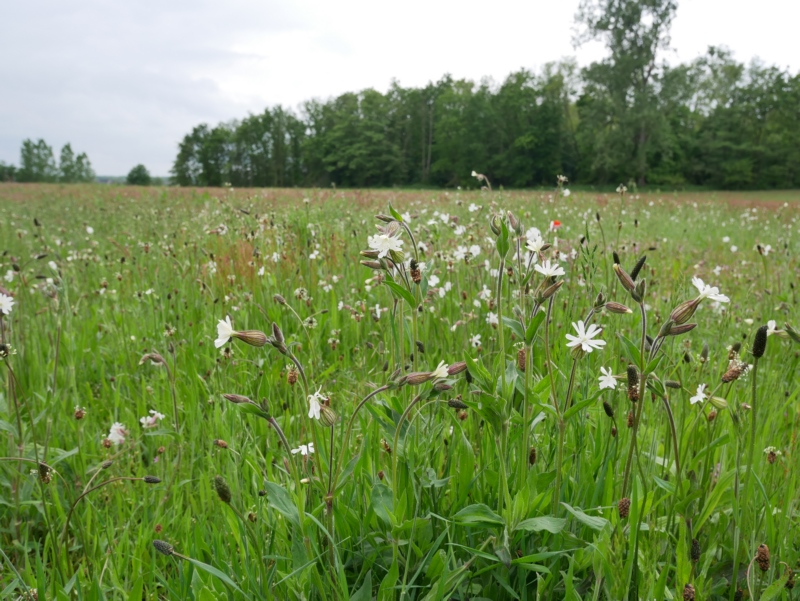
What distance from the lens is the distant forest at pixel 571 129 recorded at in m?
34.6

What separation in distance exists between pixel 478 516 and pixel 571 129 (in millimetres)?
53388

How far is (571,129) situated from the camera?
4928cm

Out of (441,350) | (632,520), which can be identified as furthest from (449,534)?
(441,350)

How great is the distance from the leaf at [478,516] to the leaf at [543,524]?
48mm

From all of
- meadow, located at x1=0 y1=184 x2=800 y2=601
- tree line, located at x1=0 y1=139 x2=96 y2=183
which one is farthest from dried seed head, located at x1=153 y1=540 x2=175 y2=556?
tree line, located at x1=0 y1=139 x2=96 y2=183

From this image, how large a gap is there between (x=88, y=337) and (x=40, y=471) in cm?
203

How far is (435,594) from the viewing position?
3.29ft

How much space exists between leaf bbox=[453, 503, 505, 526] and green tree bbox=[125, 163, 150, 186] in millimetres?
92410

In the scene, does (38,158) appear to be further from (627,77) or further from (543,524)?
(543,524)

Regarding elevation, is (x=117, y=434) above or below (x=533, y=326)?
below

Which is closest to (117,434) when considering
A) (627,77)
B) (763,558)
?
(763,558)

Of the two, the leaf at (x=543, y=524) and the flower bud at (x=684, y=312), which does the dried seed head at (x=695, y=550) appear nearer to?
the leaf at (x=543, y=524)

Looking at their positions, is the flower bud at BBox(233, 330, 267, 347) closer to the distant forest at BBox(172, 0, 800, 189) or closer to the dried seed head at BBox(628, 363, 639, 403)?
the dried seed head at BBox(628, 363, 639, 403)

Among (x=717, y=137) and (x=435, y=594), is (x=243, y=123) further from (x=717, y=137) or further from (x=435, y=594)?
(x=435, y=594)
